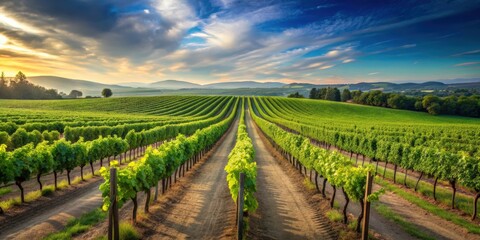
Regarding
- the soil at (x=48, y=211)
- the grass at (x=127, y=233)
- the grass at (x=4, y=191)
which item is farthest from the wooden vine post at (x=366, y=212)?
the grass at (x=4, y=191)

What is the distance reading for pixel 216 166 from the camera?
81.6 ft

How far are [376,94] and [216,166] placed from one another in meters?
117

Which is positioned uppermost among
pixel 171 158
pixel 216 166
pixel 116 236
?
pixel 171 158

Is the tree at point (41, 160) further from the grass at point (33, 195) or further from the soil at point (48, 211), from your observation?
the soil at point (48, 211)

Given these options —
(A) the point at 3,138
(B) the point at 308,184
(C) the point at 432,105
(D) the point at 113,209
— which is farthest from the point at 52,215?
(C) the point at 432,105

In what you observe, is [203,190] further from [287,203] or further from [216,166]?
[216,166]

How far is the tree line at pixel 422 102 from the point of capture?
97.0 m

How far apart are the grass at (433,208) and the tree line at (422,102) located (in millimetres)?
100873

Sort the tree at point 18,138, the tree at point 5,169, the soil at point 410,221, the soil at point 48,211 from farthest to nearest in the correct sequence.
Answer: the tree at point 18,138, the tree at point 5,169, the soil at point 410,221, the soil at point 48,211

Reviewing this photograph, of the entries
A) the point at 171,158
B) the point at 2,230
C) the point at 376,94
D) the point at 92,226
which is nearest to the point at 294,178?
the point at 171,158

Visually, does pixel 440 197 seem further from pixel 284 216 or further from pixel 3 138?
pixel 3 138

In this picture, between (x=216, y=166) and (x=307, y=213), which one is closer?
(x=307, y=213)

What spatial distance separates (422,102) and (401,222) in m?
114

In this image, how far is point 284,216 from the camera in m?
13.0
